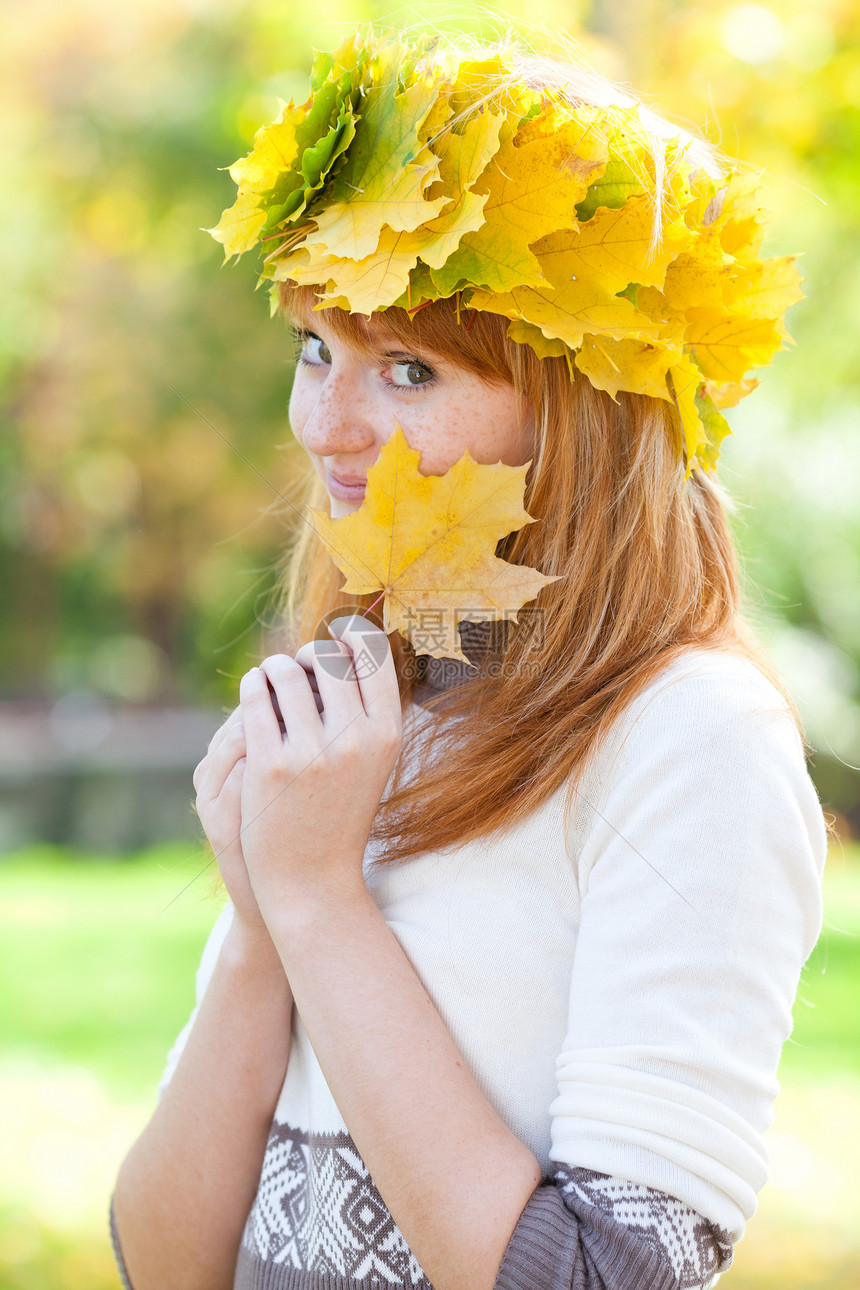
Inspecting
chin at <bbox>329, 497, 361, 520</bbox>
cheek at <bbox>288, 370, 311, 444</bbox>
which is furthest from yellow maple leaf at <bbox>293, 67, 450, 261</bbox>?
chin at <bbox>329, 497, 361, 520</bbox>

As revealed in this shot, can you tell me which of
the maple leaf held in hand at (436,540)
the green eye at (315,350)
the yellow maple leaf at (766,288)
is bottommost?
the maple leaf held in hand at (436,540)

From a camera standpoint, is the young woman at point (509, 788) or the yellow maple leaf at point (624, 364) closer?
the young woman at point (509, 788)

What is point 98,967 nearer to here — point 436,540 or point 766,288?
point 436,540

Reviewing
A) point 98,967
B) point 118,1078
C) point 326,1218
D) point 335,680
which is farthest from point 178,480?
point 326,1218

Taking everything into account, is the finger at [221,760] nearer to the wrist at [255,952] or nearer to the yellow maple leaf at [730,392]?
the wrist at [255,952]

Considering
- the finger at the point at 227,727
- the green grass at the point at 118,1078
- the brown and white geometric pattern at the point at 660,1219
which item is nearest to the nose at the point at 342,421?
the finger at the point at 227,727

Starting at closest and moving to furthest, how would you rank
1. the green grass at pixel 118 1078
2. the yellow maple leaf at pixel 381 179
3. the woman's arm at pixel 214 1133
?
1. the yellow maple leaf at pixel 381 179
2. the woman's arm at pixel 214 1133
3. the green grass at pixel 118 1078

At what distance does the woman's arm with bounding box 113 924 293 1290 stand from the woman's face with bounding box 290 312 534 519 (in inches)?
25.3

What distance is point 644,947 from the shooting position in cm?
115

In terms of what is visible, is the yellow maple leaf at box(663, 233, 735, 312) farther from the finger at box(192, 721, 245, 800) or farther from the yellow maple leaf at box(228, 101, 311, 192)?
the finger at box(192, 721, 245, 800)

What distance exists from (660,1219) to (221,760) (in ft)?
2.35

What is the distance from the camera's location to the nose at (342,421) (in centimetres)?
144

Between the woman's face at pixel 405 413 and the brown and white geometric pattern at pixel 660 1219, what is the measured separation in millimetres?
822

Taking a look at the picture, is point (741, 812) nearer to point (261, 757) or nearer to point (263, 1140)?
point (261, 757)
